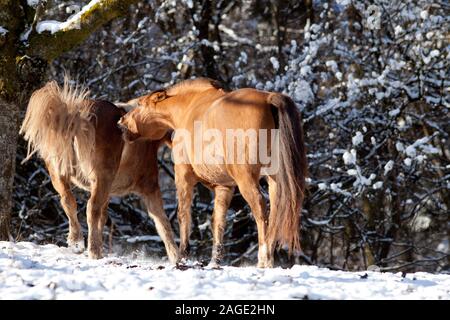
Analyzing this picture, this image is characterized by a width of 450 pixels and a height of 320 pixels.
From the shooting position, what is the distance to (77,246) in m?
9.05

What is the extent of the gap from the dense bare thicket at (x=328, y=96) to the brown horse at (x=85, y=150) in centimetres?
385

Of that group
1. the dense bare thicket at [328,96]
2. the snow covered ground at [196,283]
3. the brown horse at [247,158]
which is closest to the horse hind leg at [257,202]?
the brown horse at [247,158]

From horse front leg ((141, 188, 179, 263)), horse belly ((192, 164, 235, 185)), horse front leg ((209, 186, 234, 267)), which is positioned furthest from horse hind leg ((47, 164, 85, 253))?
horse belly ((192, 164, 235, 185))

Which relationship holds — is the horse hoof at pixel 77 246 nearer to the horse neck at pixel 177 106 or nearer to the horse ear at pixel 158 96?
the horse neck at pixel 177 106

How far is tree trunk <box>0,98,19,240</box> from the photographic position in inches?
362

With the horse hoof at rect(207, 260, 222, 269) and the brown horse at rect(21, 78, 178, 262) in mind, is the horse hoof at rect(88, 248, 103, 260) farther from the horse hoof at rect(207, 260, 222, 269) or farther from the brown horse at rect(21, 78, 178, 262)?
the horse hoof at rect(207, 260, 222, 269)

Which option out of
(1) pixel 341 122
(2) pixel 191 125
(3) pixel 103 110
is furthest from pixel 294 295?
(1) pixel 341 122

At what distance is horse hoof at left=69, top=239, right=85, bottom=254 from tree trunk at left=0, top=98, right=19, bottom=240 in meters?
0.79

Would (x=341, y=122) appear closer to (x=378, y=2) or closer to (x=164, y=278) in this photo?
(x=378, y=2)

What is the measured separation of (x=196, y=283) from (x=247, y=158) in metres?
2.08

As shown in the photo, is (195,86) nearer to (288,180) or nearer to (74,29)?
(74,29)

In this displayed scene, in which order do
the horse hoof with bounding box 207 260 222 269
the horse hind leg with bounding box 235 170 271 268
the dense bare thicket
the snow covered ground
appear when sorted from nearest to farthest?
the snow covered ground → the horse hoof with bounding box 207 260 222 269 → the horse hind leg with bounding box 235 170 271 268 → the dense bare thicket

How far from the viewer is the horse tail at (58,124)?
327 inches
